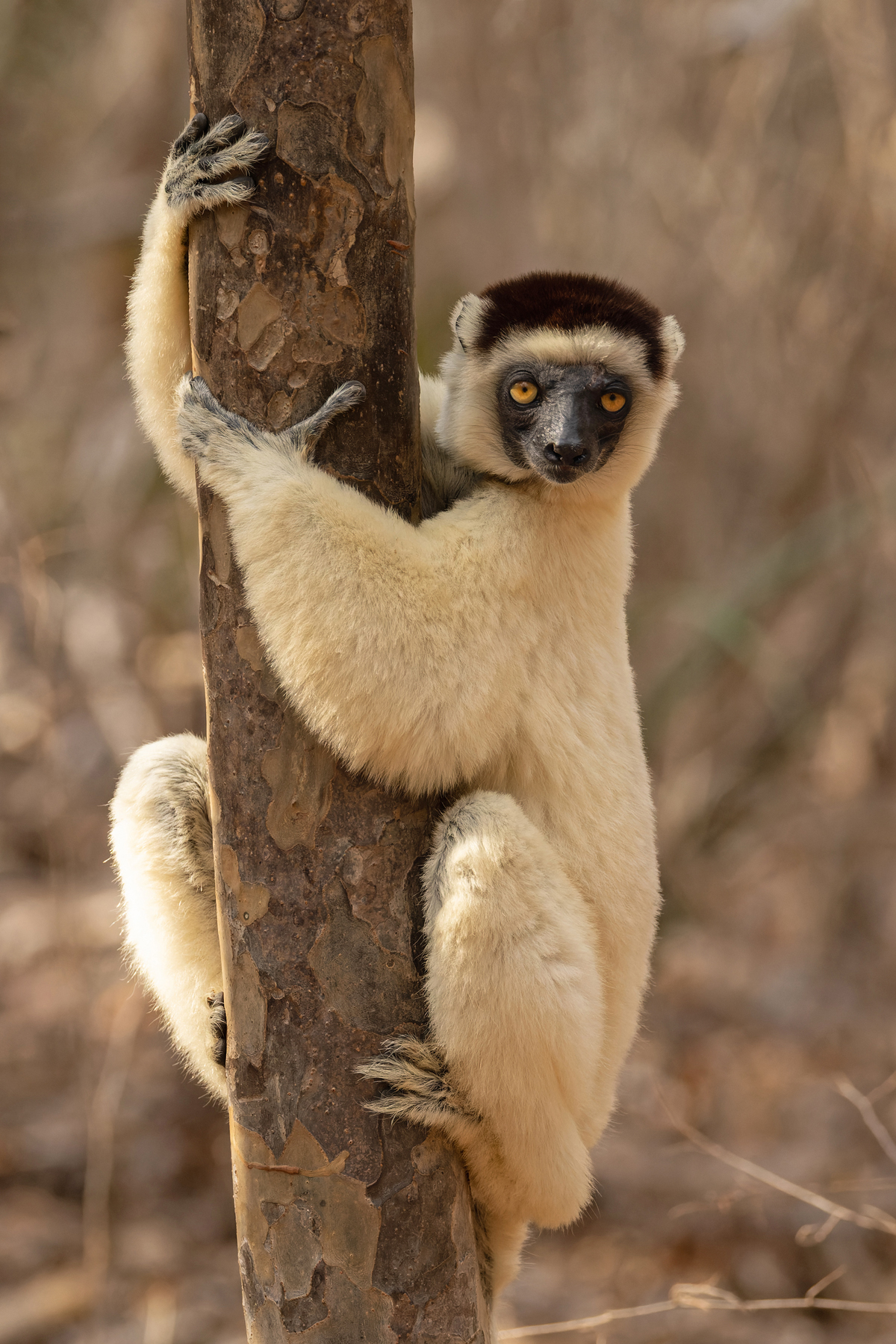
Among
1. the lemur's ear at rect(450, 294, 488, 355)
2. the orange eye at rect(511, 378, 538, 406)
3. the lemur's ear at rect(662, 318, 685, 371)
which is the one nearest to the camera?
the orange eye at rect(511, 378, 538, 406)

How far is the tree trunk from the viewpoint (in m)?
2.74

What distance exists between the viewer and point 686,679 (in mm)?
9219

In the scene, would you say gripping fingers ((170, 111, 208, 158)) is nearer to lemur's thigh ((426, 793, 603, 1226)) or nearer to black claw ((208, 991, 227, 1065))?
lemur's thigh ((426, 793, 603, 1226))

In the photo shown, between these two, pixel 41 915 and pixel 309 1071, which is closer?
pixel 309 1071

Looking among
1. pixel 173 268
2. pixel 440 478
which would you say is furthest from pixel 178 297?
pixel 440 478

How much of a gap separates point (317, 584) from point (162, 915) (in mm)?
1331

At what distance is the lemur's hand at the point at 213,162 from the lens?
8.95ft

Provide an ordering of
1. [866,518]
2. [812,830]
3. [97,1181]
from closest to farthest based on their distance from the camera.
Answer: [97,1181]
[866,518]
[812,830]

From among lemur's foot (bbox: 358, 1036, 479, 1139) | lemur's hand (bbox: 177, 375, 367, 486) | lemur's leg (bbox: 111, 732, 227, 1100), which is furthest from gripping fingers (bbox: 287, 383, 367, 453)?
lemur's foot (bbox: 358, 1036, 479, 1139)

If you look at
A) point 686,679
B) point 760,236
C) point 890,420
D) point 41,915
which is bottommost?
point 41,915

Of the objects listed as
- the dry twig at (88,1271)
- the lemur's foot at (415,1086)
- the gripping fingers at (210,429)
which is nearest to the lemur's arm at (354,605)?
the gripping fingers at (210,429)

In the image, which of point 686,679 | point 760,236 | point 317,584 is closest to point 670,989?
point 686,679

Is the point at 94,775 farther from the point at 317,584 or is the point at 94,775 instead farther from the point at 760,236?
the point at 317,584

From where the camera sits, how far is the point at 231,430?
285cm
